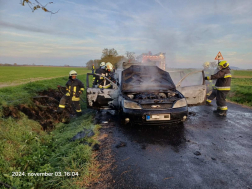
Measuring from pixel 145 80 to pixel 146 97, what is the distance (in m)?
0.93

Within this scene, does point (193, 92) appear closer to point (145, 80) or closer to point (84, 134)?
point (145, 80)

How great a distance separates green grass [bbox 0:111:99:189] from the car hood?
7.29ft

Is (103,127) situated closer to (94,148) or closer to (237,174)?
(94,148)

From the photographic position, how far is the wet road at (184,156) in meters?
2.47

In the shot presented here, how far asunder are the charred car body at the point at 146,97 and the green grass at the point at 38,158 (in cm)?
135

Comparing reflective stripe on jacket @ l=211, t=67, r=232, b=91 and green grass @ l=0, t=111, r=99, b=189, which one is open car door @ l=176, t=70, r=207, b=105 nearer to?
reflective stripe on jacket @ l=211, t=67, r=232, b=91

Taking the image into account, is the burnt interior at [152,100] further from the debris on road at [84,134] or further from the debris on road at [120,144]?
the debris on road at [84,134]

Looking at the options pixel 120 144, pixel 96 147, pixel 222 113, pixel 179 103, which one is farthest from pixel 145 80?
pixel 222 113

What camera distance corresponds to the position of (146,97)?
4871 mm

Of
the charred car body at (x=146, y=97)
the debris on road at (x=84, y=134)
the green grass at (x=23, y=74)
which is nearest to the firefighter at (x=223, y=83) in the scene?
the charred car body at (x=146, y=97)

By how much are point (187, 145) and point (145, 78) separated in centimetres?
267

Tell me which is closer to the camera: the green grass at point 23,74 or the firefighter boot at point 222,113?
the firefighter boot at point 222,113

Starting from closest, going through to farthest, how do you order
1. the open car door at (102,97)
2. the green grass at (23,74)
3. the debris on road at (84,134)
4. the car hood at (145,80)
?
the debris on road at (84,134), the car hood at (145,80), the open car door at (102,97), the green grass at (23,74)

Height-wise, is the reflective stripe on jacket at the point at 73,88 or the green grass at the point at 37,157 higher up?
the reflective stripe on jacket at the point at 73,88
